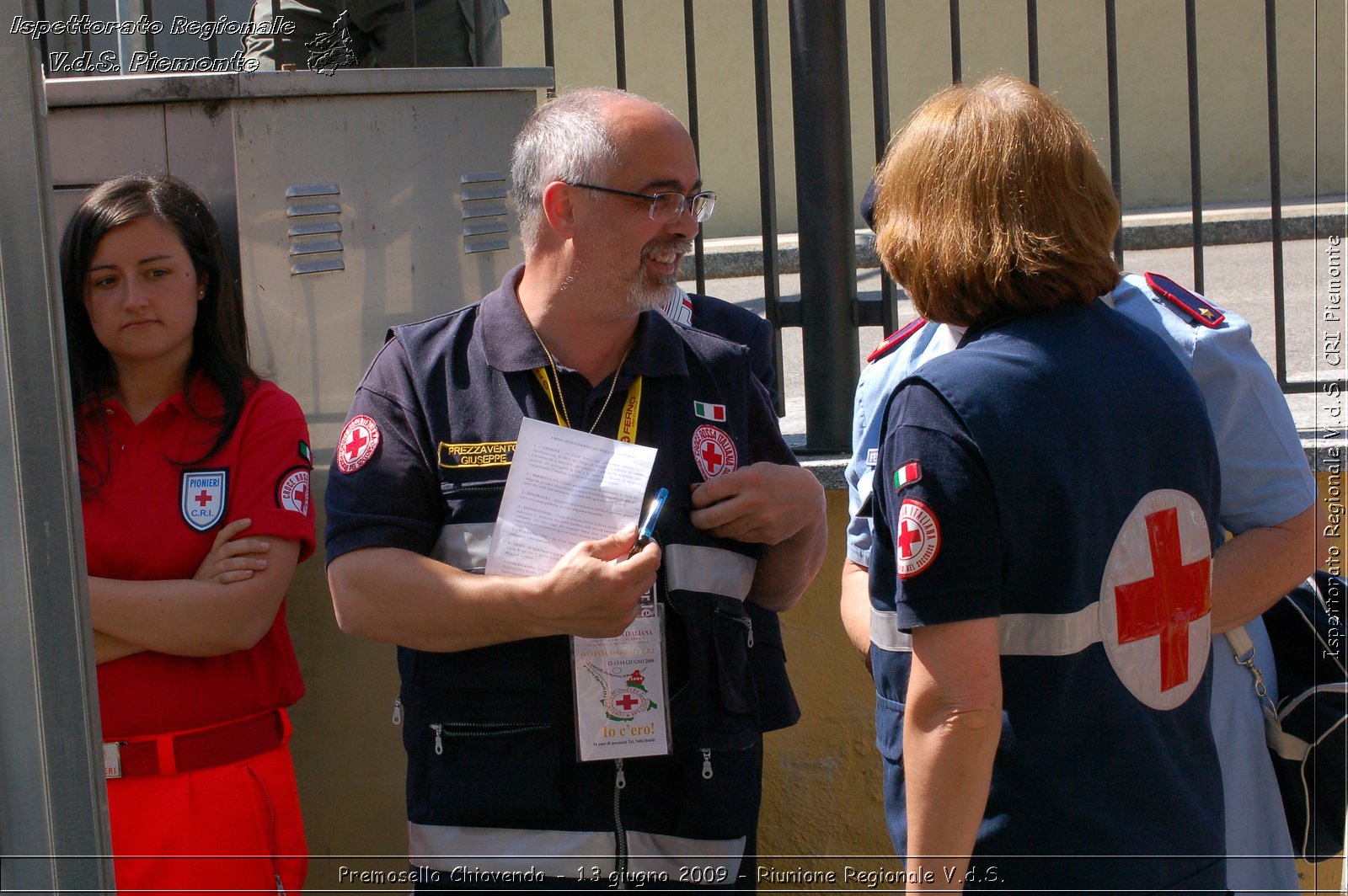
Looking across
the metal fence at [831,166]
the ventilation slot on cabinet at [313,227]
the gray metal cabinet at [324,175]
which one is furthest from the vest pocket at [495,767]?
the metal fence at [831,166]

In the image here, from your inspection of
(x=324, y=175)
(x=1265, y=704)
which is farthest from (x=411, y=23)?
(x=1265, y=704)

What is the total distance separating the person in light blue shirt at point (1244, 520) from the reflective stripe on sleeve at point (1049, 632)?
395 millimetres

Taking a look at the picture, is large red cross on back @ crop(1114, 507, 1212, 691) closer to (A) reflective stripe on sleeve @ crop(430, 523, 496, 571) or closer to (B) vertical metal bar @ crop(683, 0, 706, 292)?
(A) reflective stripe on sleeve @ crop(430, 523, 496, 571)

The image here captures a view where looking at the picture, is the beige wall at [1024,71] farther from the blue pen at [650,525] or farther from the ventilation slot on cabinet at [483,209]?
the blue pen at [650,525]

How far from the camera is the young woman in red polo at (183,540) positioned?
2.38 m

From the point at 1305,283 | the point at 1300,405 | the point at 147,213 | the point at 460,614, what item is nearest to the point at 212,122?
the point at 147,213

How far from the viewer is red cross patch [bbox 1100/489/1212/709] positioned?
1656 mm

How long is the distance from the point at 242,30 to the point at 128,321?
1.37 meters

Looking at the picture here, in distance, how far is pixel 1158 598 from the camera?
1.70 metres

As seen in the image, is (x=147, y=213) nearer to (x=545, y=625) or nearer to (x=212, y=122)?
(x=212, y=122)

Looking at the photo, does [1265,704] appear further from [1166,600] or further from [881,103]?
[881,103]

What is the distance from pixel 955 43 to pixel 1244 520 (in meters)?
1.58

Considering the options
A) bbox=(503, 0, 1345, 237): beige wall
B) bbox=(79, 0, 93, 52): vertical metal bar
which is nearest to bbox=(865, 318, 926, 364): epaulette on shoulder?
bbox=(79, 0, 93, 52): vertical metal bar

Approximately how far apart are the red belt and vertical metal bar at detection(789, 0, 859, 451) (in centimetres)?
150
